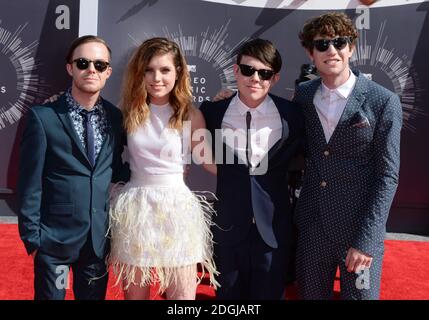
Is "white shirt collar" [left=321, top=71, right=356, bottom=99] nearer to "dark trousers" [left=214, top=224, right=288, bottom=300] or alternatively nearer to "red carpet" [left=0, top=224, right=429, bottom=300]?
"dark trousers" [left=214, top=224, right=288, bottom=300]

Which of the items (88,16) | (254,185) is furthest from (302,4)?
(254,185)

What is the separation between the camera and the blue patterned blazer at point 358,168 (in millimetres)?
1947

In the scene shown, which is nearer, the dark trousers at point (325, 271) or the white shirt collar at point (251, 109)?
the dark trousers at point (325, 271)

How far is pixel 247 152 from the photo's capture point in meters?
2.09

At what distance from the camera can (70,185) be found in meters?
1.93

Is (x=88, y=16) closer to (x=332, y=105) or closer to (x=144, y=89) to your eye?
(x=144, y=89)

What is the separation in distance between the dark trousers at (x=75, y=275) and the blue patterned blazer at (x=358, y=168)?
1047mm

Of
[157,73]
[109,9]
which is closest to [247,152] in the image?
[157,73]

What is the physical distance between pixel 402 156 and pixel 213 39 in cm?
303

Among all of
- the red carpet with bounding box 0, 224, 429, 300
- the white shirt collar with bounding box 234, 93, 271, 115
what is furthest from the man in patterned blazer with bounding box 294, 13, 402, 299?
the red carpet with bounding box 0, 224, 429, 300

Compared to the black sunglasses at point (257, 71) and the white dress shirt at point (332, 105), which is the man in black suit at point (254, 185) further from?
the white dress shirt at point (332, 105)

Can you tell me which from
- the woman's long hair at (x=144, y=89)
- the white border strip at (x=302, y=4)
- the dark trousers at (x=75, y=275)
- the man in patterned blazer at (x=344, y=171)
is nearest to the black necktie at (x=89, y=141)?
the woman's long hair at (x=144, y=89)

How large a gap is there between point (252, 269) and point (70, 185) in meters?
0.93

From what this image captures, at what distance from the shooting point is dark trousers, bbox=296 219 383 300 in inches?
79.0
